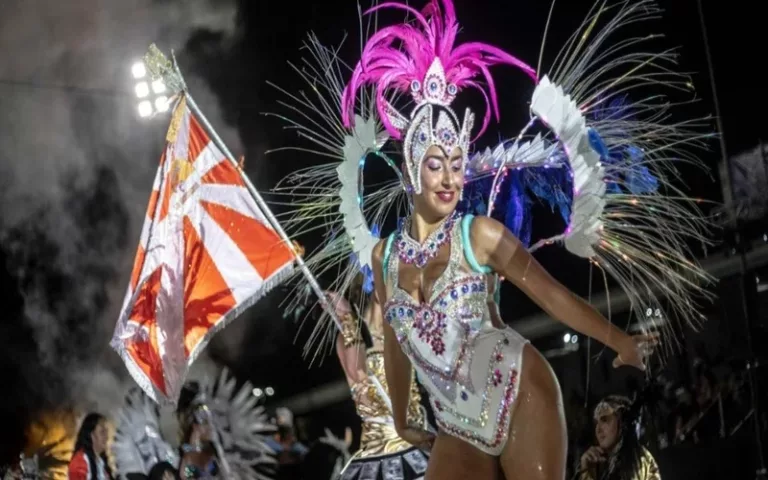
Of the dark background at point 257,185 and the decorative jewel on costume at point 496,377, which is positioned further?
the dark background at point 257,185

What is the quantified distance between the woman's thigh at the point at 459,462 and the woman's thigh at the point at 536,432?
0.14ft

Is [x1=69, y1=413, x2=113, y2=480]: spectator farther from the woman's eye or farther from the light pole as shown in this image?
the woman's eye

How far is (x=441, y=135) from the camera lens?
2902mm

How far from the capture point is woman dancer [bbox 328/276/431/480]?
3918 millimetres

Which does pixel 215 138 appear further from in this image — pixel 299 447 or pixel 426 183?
pixel 426 183

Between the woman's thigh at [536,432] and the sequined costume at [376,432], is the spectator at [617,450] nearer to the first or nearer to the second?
the sequined costume at [376,432]

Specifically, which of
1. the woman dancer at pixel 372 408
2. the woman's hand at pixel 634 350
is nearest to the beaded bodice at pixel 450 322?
the woman's hand at pixel 634 350

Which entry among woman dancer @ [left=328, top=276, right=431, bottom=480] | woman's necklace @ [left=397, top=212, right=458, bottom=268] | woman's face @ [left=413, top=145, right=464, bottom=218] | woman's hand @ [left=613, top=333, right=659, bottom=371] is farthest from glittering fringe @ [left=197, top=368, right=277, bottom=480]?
woman's hand @ [left=613, top=333, right=659, bottom=371]

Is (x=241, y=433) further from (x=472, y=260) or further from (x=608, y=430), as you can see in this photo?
(x=472, y=260)

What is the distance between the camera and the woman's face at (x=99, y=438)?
5805mm

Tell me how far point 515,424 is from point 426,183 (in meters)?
0.72

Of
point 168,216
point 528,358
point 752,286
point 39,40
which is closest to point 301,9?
point 168,216

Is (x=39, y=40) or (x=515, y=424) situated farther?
(x=39, y=40)

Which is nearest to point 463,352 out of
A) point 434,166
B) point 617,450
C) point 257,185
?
point 434,166
